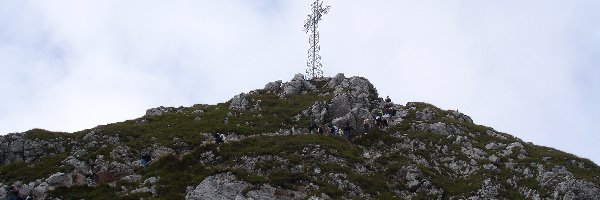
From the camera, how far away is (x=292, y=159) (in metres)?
61.5

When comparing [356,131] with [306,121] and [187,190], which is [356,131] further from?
[187,190]

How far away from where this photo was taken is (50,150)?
66625 mm

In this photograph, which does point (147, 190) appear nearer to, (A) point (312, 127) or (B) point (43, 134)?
(B) point (43, 134)

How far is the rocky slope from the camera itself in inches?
2181

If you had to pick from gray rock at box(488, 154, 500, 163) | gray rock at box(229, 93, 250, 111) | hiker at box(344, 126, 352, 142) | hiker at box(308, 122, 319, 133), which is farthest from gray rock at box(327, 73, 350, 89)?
gray rock at box(488, 154, 500, 163)

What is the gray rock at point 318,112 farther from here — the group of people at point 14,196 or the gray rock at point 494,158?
the group of people at point 14,196

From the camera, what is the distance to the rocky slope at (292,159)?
5541 cm

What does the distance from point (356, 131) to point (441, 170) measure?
42.1 ft

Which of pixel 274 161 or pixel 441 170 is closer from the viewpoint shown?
pixel 274 161

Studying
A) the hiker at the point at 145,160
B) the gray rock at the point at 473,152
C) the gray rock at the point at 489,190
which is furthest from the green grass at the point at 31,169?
the gray rock at the point at 473,152

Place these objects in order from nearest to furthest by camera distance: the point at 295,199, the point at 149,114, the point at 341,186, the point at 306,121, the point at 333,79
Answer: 1. the point at 295,199
2. the point at 341,186
3. the point at 306,121
4. the point at 149,114
5. the point at 333,79

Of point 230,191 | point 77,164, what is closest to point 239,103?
point 77,164

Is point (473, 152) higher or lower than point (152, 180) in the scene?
higher

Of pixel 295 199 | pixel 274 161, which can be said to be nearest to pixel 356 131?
pixel 274 161
